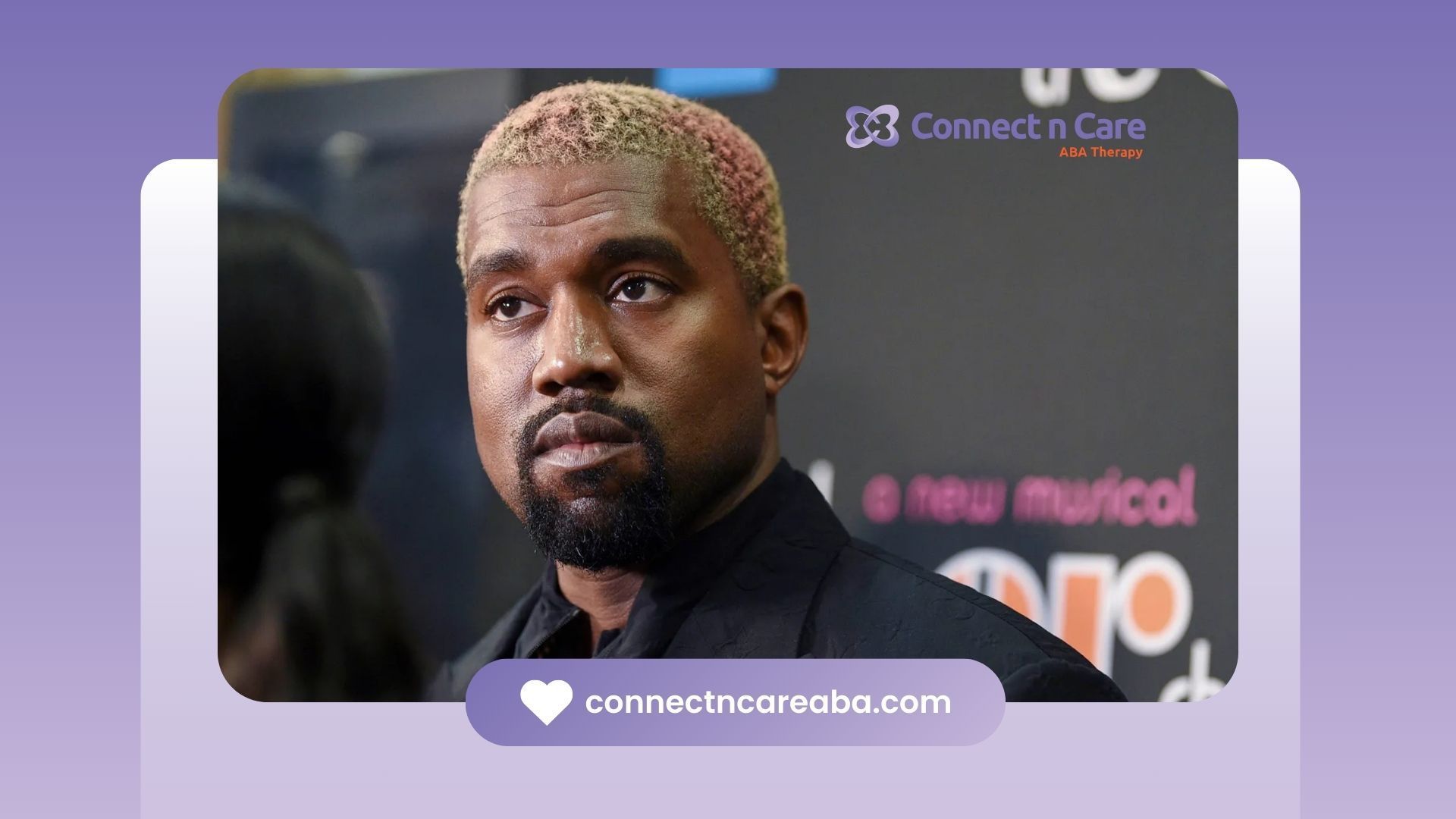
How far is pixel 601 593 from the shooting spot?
239cm

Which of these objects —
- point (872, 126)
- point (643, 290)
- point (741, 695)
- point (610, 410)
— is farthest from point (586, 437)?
point (872, 126)

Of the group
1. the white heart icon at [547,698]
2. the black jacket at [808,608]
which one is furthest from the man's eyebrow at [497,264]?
the white heart icon at [547,698]

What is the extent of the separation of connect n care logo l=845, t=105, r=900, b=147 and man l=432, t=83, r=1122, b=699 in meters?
0.13

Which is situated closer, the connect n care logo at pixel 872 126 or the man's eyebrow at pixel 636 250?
the man's eyebrow at pixel 636 250

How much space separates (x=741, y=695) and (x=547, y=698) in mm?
273

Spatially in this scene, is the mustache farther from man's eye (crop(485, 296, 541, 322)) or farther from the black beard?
man's eye (crop(485, 296, 541, 322))

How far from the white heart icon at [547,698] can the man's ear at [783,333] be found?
0.50 meters

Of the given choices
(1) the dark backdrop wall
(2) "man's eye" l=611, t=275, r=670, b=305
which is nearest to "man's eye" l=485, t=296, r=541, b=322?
(2) "man's eye" l=611, t=275, r=670, b=305

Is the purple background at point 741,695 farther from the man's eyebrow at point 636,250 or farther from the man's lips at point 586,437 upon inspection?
the man's eyebrow at point 636,250

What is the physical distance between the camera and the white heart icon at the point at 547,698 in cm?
236

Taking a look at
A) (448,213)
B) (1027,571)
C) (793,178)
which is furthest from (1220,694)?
(448,213)

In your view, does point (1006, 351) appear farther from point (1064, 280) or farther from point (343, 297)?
point (343, 297)

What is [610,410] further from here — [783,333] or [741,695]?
[741,695]
